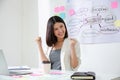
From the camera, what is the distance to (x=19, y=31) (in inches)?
131

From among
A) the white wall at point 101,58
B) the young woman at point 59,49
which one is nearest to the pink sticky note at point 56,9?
the white wall at point 101,58

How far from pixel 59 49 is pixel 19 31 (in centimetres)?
144

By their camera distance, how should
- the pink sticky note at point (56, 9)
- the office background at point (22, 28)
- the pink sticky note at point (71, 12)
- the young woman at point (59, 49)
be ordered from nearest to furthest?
1. the young woman at point (59, 49)
2. the pink sticky note at point (71, 12)
3. the pink sticky note at point (56, 9)
4. the office background at point (22, 28)

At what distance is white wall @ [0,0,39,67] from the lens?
3.19 m

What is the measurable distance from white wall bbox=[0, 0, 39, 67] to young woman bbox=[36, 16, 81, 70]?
113cm

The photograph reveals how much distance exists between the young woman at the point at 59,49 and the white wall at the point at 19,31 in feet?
3.71

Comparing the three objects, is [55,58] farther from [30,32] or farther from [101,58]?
[30,32]

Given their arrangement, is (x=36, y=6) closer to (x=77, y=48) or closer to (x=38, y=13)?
(x=38, y=13)

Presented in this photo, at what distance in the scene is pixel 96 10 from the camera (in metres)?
2.45

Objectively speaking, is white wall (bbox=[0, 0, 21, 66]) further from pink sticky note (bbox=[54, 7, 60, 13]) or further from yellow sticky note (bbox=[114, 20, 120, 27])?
yellow sticky note (bbox=[114, 20, 120, 27])

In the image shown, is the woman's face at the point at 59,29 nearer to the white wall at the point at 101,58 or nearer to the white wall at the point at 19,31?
the white wall at the point at 101,58

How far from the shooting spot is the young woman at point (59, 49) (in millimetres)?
1928

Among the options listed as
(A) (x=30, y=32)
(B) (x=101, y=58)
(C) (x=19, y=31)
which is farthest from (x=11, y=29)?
(B) (x=101, y=58)

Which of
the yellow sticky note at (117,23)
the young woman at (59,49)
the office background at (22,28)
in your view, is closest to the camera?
the young woman at (59,49)
